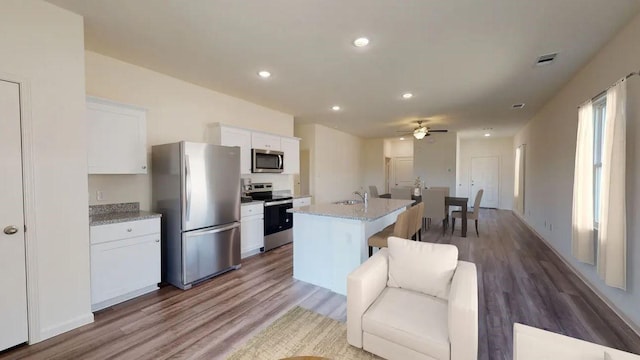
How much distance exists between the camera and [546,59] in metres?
3.05

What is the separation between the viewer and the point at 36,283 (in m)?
2.12

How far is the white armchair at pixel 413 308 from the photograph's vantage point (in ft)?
5.10

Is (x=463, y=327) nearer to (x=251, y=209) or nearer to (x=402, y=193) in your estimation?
(x=251, y=209)

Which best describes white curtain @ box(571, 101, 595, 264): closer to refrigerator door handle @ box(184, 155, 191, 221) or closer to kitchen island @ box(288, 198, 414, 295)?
kitchen island @ box(288, 198, 414, 295)

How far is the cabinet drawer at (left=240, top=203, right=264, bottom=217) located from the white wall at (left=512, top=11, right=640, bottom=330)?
4302 millimetres

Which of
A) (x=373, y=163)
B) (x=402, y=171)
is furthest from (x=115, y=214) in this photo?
(x=402, y=171)

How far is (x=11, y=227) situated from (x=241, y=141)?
2.77 m

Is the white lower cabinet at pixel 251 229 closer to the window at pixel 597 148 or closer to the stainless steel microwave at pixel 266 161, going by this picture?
the stainless steel microwave at pixel 266 161

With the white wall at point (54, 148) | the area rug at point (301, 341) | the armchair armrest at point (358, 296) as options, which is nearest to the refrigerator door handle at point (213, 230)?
the white wall at point (54, 148)

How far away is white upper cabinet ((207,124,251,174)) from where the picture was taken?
4059 mm

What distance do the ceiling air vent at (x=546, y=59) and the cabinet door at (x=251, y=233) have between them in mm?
4304

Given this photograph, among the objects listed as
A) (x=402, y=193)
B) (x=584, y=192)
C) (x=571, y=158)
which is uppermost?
(x=571, y=158)

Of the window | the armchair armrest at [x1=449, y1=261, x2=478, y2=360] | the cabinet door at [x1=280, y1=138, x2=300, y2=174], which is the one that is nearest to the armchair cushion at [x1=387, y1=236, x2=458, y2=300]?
the armchair armrest at [x1=449, y1=261, x2=478, y2=360]

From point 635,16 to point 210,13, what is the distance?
3585mm
